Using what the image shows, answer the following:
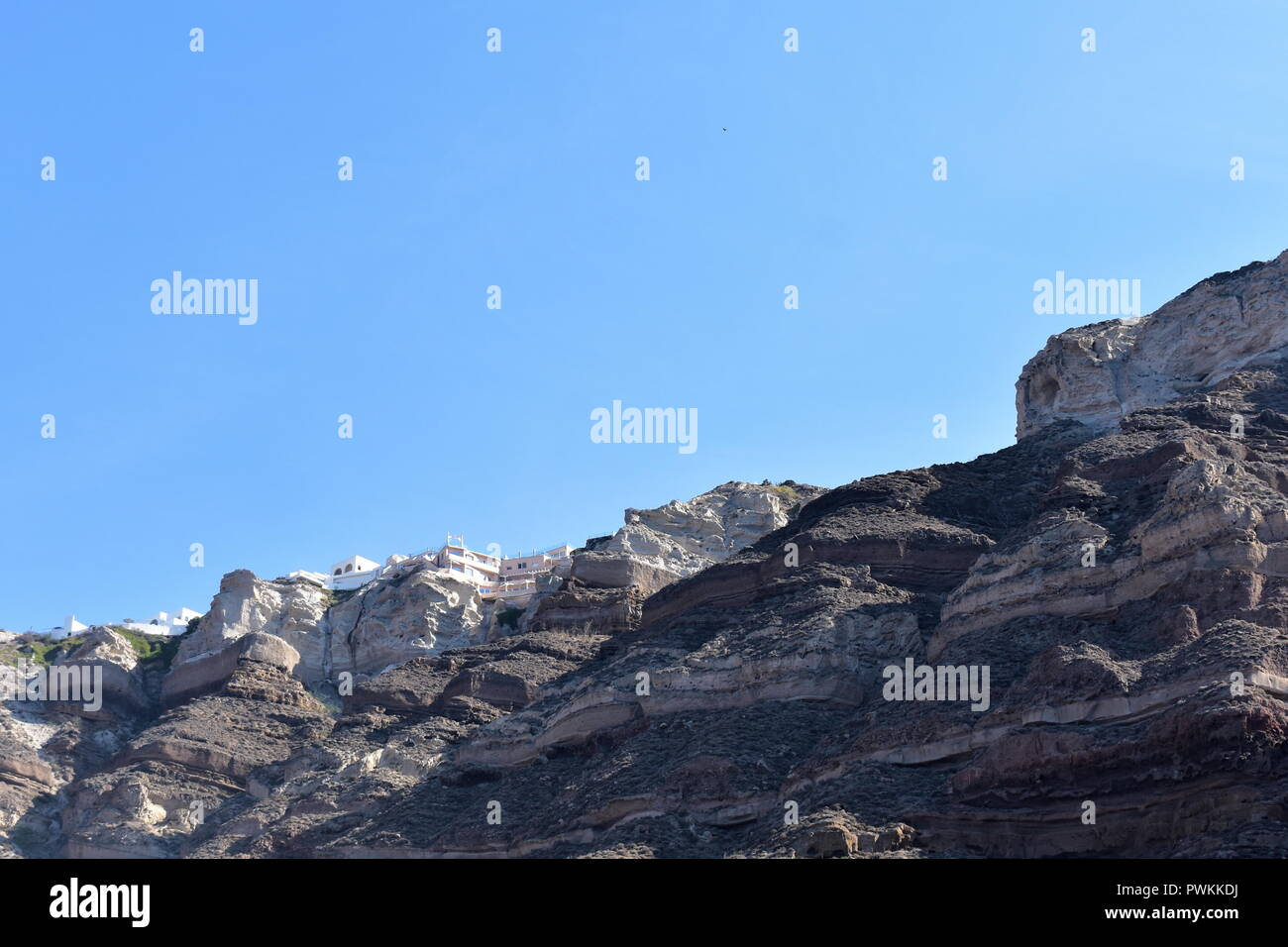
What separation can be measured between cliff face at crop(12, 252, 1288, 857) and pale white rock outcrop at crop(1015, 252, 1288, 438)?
159 mm

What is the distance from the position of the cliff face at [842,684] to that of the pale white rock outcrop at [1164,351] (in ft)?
0.52

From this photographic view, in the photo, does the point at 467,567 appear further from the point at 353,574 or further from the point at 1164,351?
the point at 1164,351

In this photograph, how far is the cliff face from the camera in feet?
154

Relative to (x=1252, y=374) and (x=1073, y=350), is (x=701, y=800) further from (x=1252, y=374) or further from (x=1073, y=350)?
(x=1073, y=350)

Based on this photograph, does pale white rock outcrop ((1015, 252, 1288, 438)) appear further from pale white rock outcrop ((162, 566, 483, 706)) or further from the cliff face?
pale white rock outcrop ((162, 566, 483, 706))

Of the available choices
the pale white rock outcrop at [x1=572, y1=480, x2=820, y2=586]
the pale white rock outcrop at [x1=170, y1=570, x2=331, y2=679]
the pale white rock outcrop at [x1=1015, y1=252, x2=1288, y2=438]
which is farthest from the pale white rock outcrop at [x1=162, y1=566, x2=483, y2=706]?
the pale white rock outcrop at [x1=1015, y1=252, x2=1288, y2=438]

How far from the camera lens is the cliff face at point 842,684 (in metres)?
47.0

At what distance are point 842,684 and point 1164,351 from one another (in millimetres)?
25282

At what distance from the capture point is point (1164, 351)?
259ft

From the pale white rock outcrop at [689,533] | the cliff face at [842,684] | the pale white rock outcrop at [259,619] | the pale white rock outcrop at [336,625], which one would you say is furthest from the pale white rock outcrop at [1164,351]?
the pale white rock outcrop at [259,619]

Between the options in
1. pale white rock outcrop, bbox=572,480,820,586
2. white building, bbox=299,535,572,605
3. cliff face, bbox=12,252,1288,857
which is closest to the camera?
cliff face, bbox=12,252,1288,857

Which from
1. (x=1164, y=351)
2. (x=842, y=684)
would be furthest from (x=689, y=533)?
(x=842, y=684)

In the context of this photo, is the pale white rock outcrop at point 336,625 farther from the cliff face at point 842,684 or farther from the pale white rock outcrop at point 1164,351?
the pale white rock outcrop at point 1164,351
